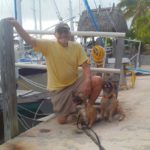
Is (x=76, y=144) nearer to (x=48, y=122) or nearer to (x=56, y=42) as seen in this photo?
(x=48, y=122)

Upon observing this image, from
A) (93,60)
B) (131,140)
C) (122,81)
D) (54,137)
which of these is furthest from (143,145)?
(122,81)

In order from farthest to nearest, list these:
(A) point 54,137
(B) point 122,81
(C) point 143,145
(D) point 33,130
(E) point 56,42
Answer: (B) point 122,81 < (E) point 56,42 < (D) point 33,130 < (A) point 54,137 < (C) point 143,145

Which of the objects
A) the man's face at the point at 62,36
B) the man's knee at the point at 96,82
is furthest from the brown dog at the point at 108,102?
the man's face at the point at 62,36

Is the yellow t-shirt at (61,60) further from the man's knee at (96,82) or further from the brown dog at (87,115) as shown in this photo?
the brown dog at (87,115)

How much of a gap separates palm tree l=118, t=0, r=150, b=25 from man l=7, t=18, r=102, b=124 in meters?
26.8

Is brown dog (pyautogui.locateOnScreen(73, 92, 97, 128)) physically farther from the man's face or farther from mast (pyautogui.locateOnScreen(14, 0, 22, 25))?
mast (pyautogui.locateOnScreen(14, 0, 22, 25))

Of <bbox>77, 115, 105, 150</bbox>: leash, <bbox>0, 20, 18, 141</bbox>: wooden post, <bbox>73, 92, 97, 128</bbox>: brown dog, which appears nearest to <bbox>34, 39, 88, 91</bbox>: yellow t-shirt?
<bbox>73, 92, 97, 128</bbox>: brown dog

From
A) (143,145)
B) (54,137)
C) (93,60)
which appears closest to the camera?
(143,145)

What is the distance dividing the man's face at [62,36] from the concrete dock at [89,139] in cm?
103

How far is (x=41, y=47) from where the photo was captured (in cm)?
490

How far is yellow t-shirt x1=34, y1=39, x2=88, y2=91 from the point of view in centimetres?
493

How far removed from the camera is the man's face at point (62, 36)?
16.0ft

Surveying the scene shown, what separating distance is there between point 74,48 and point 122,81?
385 cm

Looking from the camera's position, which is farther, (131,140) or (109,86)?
(109,86)
